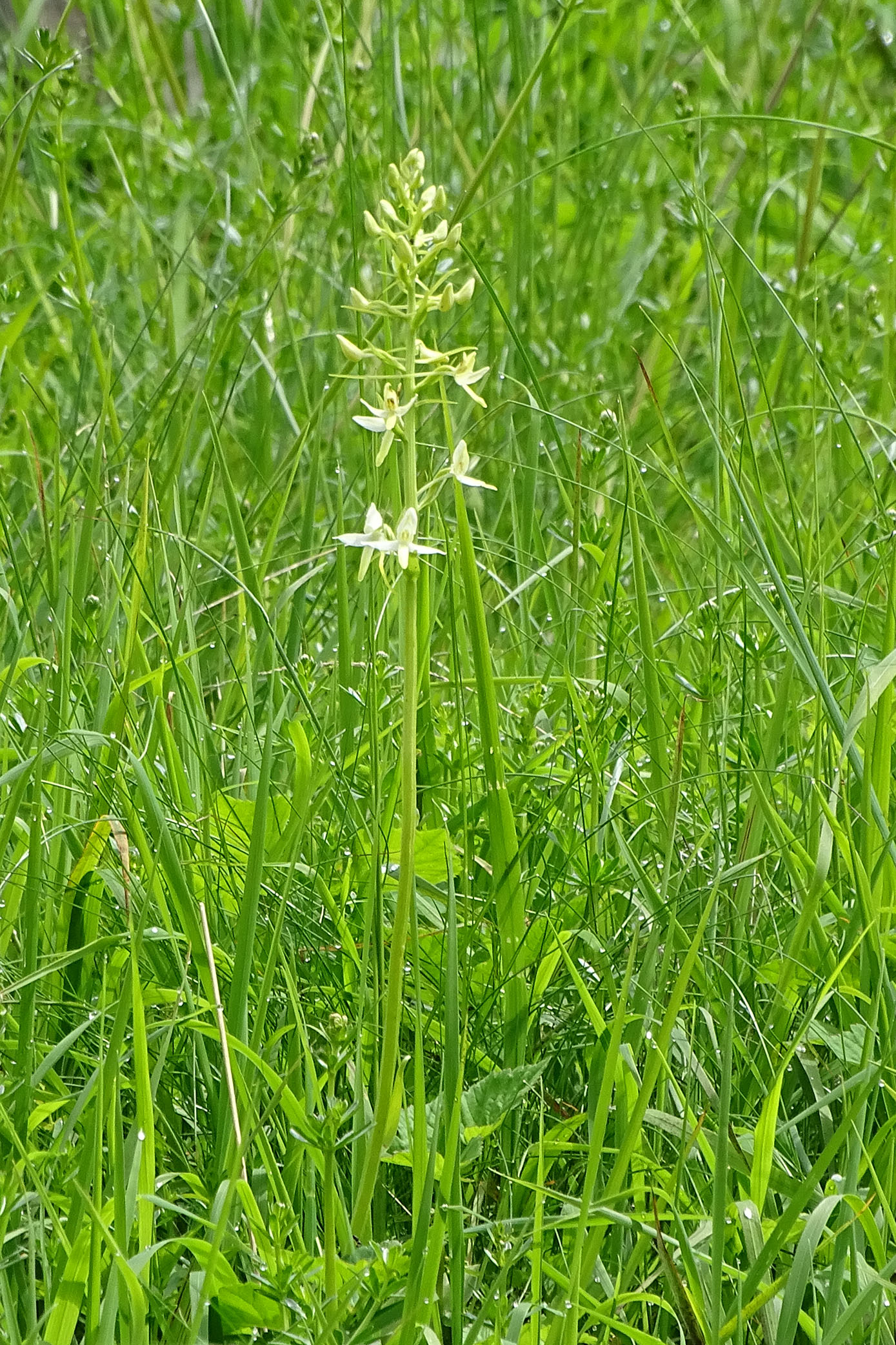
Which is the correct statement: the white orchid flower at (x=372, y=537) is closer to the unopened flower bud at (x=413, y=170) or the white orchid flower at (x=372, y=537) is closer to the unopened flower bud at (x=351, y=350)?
the unopened flower bud at (x=351, y=350)

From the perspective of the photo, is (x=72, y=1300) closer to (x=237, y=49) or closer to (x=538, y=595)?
(x=538, y=595)

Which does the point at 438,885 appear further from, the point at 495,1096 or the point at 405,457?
the point at 405,457

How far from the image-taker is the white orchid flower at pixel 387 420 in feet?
3.81

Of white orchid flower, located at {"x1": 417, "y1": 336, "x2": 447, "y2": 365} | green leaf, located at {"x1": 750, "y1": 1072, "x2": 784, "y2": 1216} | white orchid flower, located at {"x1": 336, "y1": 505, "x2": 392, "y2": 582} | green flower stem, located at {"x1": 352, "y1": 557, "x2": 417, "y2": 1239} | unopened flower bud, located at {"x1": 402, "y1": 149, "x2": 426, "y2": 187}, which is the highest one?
unopened flower bud, located at {"x1": 402, "y1": 149, "x2": 426, "y2": 187}

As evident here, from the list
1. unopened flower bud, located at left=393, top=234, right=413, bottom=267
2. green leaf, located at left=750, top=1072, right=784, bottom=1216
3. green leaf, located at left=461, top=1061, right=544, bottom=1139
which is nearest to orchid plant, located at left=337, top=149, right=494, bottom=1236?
unopened flower bud, located at left=393, top=234, right=413, bottom=267

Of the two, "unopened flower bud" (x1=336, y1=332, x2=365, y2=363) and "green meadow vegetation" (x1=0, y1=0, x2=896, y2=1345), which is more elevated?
"unopened flower bud" (x1=336, y1=332, x2=365, y2=363)

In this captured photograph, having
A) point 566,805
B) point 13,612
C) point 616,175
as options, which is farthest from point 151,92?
point 566,805

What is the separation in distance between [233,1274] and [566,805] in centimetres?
79

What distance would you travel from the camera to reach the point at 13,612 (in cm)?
185

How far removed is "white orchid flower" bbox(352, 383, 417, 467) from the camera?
1161 millimetres

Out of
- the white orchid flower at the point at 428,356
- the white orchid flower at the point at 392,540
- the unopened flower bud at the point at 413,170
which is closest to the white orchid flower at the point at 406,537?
the white orchid flower at the point at 392,540

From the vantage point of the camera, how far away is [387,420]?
1.19 m

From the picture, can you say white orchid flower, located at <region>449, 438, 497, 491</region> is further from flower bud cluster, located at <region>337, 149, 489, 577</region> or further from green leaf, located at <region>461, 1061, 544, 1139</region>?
green leaf, located at <region>461, 1061, 544, 1139</region>

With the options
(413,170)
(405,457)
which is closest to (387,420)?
(405,457)
